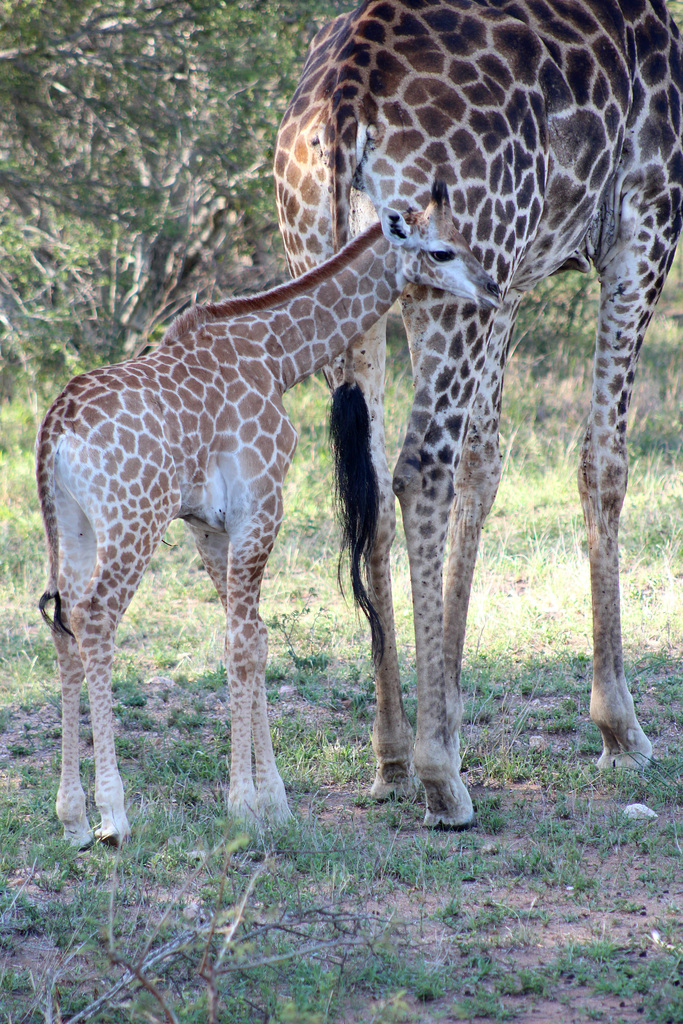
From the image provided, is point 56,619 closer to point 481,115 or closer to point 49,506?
point 49,506

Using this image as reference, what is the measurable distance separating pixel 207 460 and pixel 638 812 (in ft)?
7.23

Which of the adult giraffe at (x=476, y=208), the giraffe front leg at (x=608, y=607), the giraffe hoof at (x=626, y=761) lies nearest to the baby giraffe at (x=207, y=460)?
the adult giraffe at (x=476, y=208)

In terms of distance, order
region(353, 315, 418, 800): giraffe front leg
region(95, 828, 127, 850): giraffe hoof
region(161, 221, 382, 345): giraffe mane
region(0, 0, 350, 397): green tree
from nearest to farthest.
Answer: region(95, 828, 127, 850): giraffe hoof < region(161, 221, 382, 345): giraffe mane < region(353, 315, 418, 800): giraffe front leg < region(0, 0, 350, 397): green tree

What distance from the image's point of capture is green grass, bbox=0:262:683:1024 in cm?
284

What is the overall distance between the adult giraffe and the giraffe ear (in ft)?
0.24

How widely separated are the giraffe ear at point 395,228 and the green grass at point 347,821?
224 centimetres

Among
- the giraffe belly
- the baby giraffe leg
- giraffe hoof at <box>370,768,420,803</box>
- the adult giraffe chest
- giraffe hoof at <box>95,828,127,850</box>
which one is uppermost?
the adult giraffe chest

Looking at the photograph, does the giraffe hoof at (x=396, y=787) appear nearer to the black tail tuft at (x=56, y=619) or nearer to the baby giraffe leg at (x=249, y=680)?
the baby giraffe leg at (x=249, y=680)

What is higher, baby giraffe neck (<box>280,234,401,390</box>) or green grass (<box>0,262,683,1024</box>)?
baby giraffe neck (<box>280,234,401,390</box>)

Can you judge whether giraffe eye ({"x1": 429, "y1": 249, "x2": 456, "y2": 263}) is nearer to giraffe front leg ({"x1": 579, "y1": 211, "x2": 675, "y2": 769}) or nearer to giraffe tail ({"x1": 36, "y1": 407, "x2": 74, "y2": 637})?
giraffe front leg ({"x1": 579, "y1": 211, "x2": 675, "y2": 769})

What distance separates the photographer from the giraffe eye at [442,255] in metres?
3.77

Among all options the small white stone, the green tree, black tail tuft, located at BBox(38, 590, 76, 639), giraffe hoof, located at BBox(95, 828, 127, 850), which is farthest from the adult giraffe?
the green tree

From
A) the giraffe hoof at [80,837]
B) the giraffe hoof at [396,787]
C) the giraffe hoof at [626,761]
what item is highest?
the giraffe hoof at [80,837]

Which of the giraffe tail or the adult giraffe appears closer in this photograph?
the giraffe tail
